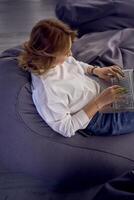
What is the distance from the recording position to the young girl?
1.25m

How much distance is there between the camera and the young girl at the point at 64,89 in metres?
1.25

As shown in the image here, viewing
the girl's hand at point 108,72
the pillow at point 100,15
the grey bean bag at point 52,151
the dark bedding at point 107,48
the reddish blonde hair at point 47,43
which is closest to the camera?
the reddish blonde hair at point 47,43

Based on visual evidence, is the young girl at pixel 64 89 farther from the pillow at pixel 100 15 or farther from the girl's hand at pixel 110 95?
the pillow at pixel 100 15

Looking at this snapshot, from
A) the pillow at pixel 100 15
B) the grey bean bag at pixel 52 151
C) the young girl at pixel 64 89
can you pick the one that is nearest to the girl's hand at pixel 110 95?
the young girl at pixel 64 89

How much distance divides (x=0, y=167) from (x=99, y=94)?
22.1 inches

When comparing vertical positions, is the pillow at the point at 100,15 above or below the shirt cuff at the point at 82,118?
above

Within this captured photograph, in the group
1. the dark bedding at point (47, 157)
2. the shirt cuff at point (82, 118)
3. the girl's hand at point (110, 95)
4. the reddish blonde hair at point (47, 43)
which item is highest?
the reddish blonde hair at point (47, 43)

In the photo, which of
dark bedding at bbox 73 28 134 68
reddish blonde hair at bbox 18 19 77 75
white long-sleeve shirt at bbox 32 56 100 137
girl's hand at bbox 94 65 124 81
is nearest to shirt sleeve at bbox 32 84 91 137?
white long-sleeve shirt at bbox 32 56 100 137

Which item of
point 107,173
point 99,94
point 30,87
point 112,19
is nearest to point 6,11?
point 112,19

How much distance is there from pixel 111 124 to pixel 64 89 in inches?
9.8

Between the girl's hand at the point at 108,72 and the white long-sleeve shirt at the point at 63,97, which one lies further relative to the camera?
the girl's hand at the point at 108,72

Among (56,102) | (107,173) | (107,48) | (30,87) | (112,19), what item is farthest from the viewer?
(112,19)

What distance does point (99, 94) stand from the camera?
55.2 inches

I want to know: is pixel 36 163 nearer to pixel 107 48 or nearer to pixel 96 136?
pixel 96 136
